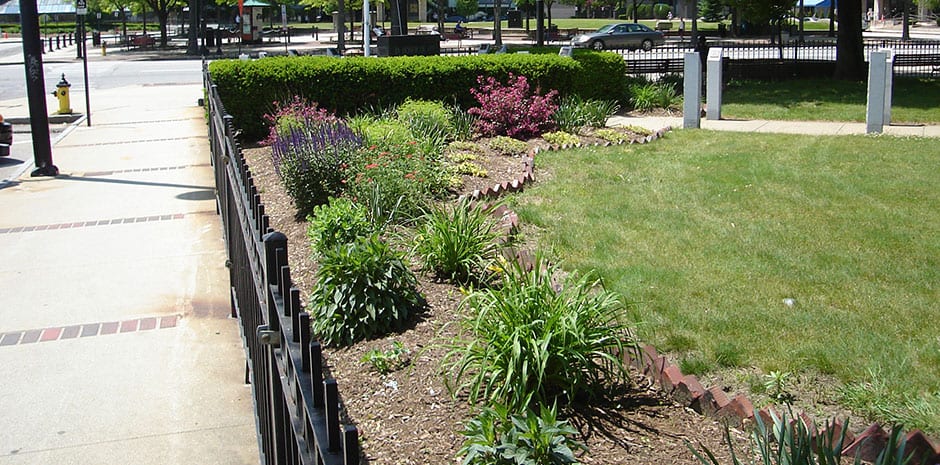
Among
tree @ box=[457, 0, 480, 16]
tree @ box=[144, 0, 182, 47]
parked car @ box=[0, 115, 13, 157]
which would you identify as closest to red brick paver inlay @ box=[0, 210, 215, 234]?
parked car @ box=[0, 115, 13, 157]

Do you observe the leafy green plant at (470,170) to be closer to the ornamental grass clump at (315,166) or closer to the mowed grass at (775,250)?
Result: the mowed grass at (775,250)

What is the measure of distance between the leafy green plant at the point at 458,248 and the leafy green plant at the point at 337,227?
46 centimetres

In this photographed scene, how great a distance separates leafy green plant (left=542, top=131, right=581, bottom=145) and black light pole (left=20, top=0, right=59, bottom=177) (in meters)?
7.03

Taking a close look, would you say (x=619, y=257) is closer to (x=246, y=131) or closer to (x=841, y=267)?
(x=841, y=267)

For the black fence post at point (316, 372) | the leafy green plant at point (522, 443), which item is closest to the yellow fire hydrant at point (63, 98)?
the leafy green plant at point (522, 443)

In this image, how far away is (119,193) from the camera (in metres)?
12.6

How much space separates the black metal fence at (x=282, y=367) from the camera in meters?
2.51

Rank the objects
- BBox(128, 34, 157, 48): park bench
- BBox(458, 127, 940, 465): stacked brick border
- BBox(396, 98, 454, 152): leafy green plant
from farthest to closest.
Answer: BBox(128, 34, 157, 48): park bench < BBox(396, 98, 454, 152): leafy green plant < BBox(458, 127, 940, 465): stacked brick border

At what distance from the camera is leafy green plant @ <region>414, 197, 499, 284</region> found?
22.6 feet

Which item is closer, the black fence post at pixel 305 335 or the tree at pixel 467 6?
the black fence post at pixel 305 335

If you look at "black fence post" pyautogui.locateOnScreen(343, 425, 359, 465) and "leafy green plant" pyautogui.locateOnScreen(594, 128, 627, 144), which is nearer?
"black fence post" pyautogui.locateOnScreen(343, 425, 359, 465)

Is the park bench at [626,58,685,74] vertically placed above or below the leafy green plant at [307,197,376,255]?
above

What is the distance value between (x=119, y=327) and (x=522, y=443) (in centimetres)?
434

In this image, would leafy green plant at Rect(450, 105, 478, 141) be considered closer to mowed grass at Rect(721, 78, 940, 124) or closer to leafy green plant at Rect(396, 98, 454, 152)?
leafy green plant at Rect(396, 98, 454, 152)
